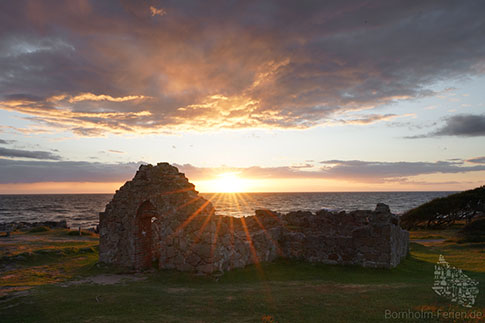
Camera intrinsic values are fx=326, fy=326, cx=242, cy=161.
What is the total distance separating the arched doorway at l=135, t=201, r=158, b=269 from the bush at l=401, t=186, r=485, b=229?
1587 inches

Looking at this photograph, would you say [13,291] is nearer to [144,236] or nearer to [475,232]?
[144,236]

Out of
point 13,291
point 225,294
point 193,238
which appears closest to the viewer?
point 225,294

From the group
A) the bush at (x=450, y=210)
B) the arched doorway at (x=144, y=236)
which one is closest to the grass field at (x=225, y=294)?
the arched doorway at (x=144, y=236)

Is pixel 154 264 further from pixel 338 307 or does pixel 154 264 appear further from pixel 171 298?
pixel 338 307

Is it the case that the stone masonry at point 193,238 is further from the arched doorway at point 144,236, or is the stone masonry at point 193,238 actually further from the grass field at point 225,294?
the grass field at point 225,294

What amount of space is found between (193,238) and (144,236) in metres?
3.39

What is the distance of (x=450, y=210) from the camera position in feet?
142

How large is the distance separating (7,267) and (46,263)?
1783mm

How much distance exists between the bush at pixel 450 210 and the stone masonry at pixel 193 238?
101ft

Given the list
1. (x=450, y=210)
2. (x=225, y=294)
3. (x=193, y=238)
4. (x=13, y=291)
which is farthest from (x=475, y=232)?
(x=13, y=291)

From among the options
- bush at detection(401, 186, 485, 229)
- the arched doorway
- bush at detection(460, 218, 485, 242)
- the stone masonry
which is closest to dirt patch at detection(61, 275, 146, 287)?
the stone masonry

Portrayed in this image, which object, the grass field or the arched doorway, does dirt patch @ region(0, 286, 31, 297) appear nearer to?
the grass field

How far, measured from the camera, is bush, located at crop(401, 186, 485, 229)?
140ft

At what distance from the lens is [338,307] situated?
928cm
